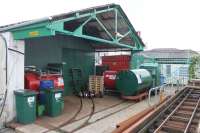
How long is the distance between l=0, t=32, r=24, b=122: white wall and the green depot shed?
0.23 m

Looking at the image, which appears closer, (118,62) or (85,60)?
(85,60)

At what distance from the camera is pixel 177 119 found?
5.69 m

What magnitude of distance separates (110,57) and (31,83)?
6.30 metres

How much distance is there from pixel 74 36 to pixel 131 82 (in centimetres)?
354

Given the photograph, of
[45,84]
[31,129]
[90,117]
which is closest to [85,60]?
[45,84]

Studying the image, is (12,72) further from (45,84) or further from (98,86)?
(98,86)

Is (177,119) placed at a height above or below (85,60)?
below

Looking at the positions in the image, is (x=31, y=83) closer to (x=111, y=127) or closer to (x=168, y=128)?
(x=111, y=127)

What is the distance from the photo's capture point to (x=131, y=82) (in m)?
9.47

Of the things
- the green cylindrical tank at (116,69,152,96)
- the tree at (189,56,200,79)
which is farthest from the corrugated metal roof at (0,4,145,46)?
Result: the tree at (189,56,200,79)

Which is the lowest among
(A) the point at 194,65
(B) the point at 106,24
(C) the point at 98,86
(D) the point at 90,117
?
(D) the point at 90,117

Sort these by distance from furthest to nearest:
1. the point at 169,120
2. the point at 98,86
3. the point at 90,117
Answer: the point at 98,86 → the point at 90,117 → the point at 169,120

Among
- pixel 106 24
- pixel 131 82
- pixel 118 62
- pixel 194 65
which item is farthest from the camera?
pixel 194 65

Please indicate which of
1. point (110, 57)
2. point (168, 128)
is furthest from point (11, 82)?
point (110, 57)
